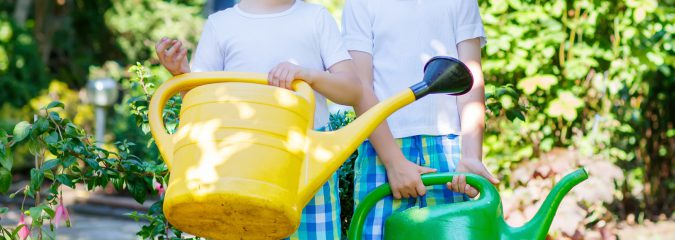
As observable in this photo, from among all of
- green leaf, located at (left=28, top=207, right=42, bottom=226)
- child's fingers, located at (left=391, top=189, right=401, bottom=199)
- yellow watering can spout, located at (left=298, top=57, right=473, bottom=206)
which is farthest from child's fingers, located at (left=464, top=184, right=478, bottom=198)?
green leaf, located at (left=28, top=207, right=42, bottom=226)

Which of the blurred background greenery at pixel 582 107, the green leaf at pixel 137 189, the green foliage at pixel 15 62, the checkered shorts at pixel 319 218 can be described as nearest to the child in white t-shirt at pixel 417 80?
the checkered shorts at pixel 319 218

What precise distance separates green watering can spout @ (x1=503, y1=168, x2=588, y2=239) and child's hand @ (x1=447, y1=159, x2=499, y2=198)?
0.10m

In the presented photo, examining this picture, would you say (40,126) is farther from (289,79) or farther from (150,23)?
(150,23)

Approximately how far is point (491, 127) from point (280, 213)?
9.10ft

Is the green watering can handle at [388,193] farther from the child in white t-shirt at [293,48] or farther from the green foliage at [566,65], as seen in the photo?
the green foliage at [566,65]

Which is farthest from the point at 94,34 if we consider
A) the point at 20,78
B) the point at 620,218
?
the point at 620,218

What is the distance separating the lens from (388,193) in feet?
5.89

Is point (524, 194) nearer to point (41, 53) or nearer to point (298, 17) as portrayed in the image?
point (298, 17)

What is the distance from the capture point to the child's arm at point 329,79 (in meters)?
1.49

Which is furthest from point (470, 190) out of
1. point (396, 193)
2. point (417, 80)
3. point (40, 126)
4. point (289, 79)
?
point (40, 126)

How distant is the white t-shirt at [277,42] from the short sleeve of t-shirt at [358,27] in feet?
0.34

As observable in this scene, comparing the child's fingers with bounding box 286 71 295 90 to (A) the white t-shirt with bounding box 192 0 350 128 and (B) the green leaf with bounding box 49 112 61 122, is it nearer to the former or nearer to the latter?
(A) the white t-shirt with bounding box 192 0 350 128

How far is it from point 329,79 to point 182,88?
0.85ft

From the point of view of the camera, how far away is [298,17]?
175 centimetres
